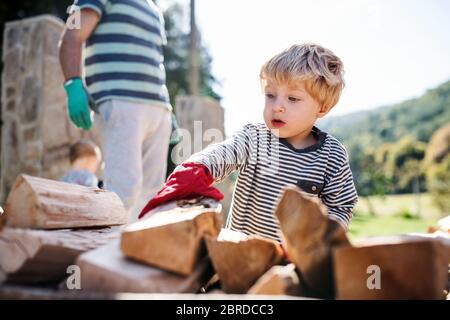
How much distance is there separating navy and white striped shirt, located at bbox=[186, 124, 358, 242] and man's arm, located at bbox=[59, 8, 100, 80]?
1220mm

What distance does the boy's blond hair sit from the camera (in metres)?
1.64

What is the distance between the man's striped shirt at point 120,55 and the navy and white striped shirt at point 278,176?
0.98 metres

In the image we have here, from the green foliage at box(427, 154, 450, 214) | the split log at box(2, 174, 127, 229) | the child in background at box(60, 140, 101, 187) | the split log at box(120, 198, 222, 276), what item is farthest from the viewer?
the green foliage at box(427, 154, 450, 214)

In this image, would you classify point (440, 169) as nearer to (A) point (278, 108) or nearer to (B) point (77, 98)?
(B) point (77, 98)

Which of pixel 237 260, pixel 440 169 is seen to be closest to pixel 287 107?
pixel 237 260

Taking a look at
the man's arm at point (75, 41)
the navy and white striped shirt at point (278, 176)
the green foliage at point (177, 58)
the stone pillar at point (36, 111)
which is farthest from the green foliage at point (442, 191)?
the man's arm at point (75, 41)

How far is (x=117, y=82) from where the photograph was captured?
2.46 m

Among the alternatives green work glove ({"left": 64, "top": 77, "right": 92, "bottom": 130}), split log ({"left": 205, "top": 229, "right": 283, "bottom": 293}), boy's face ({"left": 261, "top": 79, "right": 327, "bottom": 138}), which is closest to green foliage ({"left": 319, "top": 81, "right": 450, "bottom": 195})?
green work glove ({"left": 64, "top": 77, "right": 92, "bottom": 130})

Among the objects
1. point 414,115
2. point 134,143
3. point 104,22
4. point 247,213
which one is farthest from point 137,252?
point 414,115

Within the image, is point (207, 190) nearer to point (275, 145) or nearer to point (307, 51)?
point (275, 145)

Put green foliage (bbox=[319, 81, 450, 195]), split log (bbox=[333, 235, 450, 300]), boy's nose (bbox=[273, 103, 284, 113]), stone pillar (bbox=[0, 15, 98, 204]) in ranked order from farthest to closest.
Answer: green foliage (bbox=[319, 81, 450, 195]) < stone pillar (bbox=[0, 15, 98, 204]) < boy's nose (bbox=[273, 103, 284, 113]) < split log (bbox=[333, 235, 450, 300])

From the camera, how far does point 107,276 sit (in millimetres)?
794

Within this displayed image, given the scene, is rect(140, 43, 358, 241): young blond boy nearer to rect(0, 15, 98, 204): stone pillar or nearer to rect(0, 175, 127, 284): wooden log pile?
rect(0, 175, 127, 284): wooden log pile
